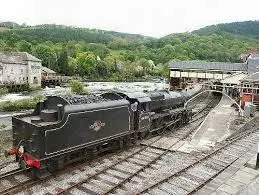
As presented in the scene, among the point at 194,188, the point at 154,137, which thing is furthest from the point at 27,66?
the point at 194,188

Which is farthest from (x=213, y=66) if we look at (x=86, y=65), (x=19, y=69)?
(x=86, y=65)

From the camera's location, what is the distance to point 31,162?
1169 centimetres

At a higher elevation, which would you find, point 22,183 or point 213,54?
point 213,54

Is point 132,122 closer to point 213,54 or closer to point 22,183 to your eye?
point 22,183

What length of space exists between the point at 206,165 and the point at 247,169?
5.66 ft

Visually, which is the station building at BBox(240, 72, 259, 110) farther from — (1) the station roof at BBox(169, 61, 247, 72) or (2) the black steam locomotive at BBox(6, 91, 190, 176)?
(1) the station roof at BBox(169, 61, 247, 72)

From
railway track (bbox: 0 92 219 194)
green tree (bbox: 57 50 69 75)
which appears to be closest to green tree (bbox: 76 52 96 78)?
green tree (bbox: 57 50 69 75)

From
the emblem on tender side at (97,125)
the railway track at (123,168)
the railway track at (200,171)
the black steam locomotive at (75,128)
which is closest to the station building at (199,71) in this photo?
the railway track at (123,168)

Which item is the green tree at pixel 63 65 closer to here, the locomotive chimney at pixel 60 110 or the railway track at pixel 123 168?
the railway track at pixel 123 168

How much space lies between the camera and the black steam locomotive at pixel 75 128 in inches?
467

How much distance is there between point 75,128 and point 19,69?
4762cm

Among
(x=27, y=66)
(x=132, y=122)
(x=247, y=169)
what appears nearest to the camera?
(x=247, y=169)

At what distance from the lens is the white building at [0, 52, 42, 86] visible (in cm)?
5462

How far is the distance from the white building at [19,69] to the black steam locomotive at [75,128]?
42.1 metres
